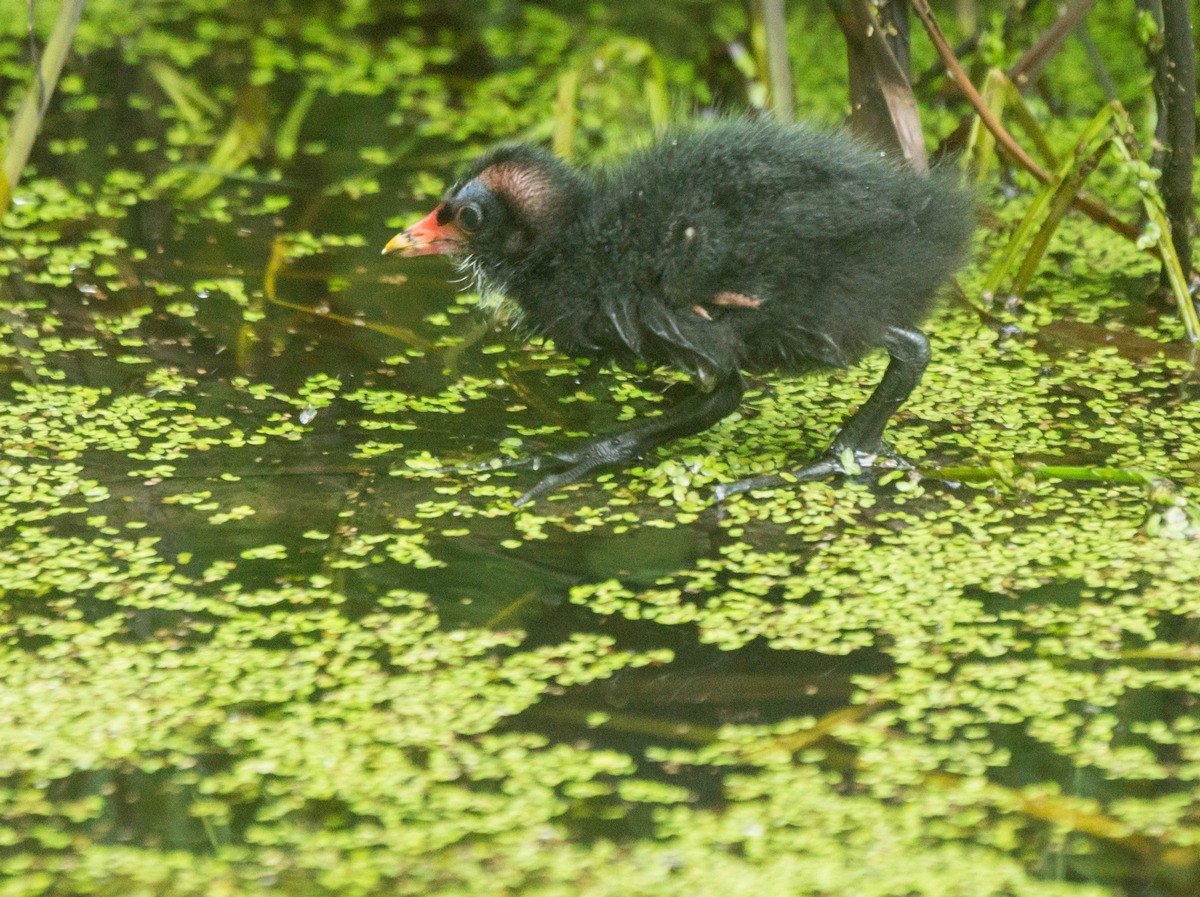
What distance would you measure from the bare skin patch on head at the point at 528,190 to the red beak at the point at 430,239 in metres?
0.15

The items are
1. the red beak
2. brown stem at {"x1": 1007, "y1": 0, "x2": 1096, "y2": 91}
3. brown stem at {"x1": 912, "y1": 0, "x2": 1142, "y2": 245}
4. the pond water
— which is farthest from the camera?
brown stem at {"x1": 1007, "y1": 0, "x2": 1096, "y2": 91}

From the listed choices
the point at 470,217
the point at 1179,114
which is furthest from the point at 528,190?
the point at 1179,114

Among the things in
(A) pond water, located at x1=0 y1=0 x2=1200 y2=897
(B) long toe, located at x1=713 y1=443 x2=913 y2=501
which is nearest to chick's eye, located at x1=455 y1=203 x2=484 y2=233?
(A) pond water, located at x1=0 y1=0 x2=1200 y2=897

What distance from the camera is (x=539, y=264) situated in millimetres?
3629

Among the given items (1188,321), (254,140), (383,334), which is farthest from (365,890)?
(254,140)

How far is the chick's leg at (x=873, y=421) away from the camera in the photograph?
3.63 meters

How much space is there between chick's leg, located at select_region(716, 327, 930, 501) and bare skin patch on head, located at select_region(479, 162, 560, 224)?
29.1 inches

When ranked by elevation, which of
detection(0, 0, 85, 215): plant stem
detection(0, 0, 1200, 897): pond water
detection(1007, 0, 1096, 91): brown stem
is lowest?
detection(0, 0, 1200, 897): pond water

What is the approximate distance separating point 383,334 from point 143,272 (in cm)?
81

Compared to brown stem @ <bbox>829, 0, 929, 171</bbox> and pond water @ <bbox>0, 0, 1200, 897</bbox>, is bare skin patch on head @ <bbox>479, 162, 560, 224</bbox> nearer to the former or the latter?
pond water @ <bbox>0, 0, 1200, 897</bbox>

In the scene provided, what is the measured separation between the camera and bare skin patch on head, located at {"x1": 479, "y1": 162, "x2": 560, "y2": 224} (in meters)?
3.59

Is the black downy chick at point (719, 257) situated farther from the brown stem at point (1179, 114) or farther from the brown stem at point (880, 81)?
the brown stem at point (1179, 114)

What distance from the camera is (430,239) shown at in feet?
12.3

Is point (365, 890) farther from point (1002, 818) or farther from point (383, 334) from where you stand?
point (383, 334)
